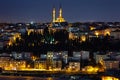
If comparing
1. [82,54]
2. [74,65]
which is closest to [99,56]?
[82,54]

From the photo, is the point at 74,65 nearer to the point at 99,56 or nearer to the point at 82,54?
the point at 99,56

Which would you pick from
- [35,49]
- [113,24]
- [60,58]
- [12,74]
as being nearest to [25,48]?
[35,49]

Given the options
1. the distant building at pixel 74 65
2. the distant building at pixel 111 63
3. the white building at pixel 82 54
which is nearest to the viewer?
the distant building at pixel 111 63

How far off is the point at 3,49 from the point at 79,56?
3.69 meters

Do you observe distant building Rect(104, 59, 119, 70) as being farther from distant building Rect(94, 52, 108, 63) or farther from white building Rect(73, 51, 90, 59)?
white building Rect(73, 51, 90, 59)

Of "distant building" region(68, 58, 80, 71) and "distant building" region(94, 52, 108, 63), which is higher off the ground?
"distant building" region(94, 52, 108, 63)

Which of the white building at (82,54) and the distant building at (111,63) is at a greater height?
the white building at (82,54)

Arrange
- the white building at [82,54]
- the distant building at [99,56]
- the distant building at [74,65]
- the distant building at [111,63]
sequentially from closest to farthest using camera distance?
the distant building at [111,63] → the distant building at [74,65] → the distant building at [99,56] → the white building at [82,54]

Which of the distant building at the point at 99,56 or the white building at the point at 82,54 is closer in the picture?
the distant building at the point at 99,56

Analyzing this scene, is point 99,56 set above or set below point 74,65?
above

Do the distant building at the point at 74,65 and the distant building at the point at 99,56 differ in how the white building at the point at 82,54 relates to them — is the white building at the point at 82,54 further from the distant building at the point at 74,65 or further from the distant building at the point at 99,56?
the distant building at the point at 74,65

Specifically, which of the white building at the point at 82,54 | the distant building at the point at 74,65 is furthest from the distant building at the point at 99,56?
the distant building at the point at 74,65

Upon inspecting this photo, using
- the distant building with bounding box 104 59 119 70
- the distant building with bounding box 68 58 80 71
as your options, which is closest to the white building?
the distant building with bounding box 68 58 80 71

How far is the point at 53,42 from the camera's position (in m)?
23.0
